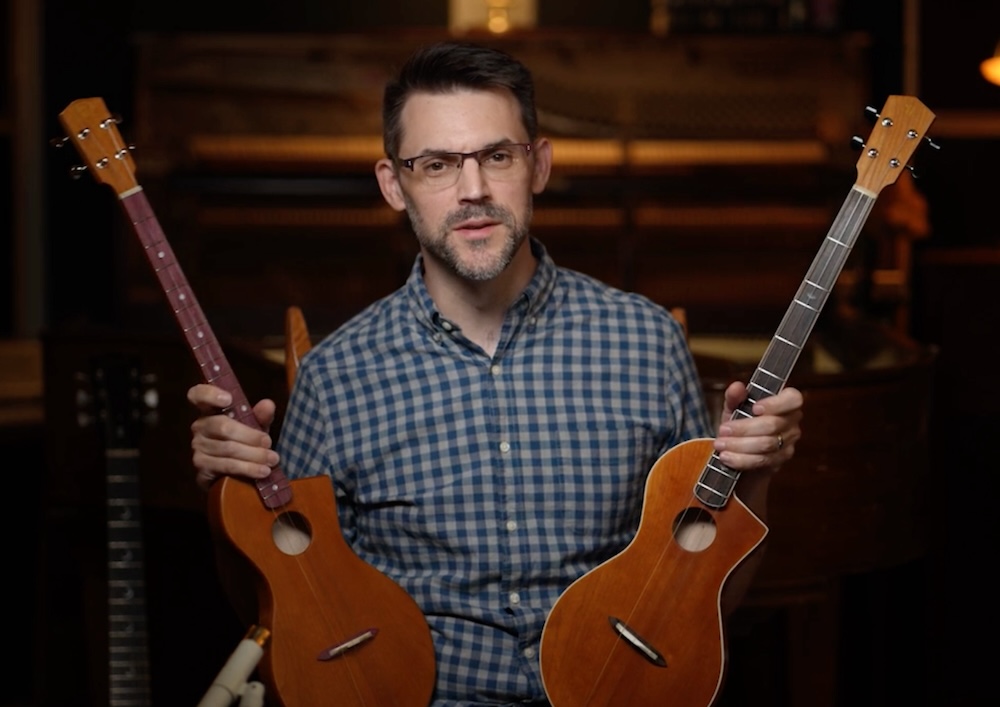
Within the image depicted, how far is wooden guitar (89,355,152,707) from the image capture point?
8.55ft

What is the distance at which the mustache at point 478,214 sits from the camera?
210 cm

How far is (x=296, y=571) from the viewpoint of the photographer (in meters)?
1.99

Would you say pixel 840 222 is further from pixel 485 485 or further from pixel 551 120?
pixel 551 120

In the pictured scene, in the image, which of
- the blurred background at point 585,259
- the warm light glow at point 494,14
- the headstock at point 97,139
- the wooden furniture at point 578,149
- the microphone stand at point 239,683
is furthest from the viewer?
the warm light glow at point 494,14

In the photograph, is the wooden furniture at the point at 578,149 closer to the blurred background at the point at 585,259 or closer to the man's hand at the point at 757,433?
the blurred background at the point at 585,259

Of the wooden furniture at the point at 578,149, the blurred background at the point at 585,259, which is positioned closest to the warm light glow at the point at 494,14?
the blurred background at the point at 585,259

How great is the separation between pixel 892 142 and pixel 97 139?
41.0 inches

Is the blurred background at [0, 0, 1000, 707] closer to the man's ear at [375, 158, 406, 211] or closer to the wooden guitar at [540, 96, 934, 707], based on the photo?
the man's ear at [375, 158, 406, 211]

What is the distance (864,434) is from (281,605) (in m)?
1.32

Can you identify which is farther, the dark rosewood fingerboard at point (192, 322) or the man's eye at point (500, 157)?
the man's eye at point (500, 157)

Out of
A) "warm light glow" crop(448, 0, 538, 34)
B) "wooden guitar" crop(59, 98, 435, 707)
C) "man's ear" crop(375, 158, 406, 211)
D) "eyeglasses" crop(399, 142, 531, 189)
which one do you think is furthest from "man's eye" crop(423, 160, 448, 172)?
"warm light glow" crop(448, 0, 538, 34)

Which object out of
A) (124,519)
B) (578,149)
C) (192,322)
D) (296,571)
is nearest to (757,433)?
(296,571)

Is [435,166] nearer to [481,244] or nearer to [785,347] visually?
[481,244]

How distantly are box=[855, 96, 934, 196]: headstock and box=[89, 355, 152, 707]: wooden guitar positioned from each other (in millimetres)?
1378
